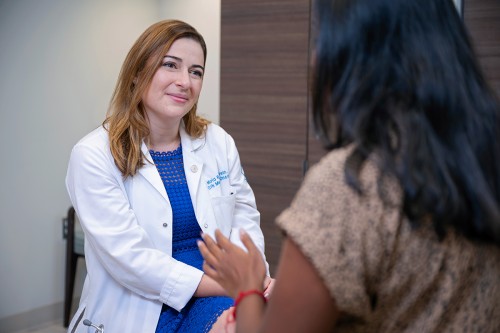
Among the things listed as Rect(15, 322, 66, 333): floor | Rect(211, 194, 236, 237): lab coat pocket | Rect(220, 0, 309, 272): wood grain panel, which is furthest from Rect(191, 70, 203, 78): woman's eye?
Rect(15, 322, 66, 333): floor

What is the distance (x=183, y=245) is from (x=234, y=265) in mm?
937

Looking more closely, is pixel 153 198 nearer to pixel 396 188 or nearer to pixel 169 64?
pixel 169 64

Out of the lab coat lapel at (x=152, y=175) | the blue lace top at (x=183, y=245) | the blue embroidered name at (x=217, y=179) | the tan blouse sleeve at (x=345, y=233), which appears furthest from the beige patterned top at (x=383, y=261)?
the blue embroidered name at (x=217, y=179)

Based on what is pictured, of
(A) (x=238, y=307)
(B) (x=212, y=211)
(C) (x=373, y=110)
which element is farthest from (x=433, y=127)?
(B) (x=212, y=211)

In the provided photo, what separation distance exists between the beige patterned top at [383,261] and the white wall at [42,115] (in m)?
2.91

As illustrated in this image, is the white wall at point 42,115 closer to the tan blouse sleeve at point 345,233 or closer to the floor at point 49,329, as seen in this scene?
the floor at point 49,329

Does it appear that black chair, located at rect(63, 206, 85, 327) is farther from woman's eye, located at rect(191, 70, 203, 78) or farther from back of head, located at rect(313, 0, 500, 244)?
back of head, located at rect(313, 0, 500, 244)

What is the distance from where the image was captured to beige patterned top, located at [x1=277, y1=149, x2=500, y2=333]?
903 mm

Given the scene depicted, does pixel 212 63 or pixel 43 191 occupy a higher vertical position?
pixel 212 63

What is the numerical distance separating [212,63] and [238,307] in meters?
3.28

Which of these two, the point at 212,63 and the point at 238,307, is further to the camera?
the point at 212,63

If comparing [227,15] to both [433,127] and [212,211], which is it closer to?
[212,211]

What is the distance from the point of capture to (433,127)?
93cm

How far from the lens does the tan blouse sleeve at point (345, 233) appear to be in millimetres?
897
